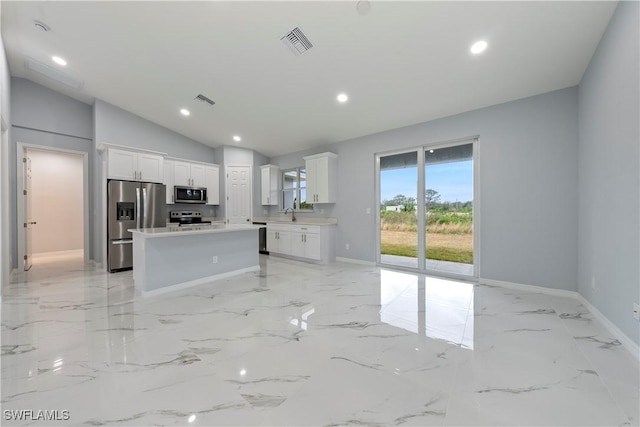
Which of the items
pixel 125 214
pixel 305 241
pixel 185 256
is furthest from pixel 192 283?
pixel 305 241

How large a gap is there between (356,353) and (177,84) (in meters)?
4.74

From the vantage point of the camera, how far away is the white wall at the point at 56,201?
618cm

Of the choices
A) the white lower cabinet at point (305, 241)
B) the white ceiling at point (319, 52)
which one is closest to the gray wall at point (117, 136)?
the white ceiling at point (319, 52)

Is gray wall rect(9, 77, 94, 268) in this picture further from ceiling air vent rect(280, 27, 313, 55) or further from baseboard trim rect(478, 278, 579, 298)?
baseboard trim rect(478, 278, 579, 298)

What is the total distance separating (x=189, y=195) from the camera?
19.9 feet

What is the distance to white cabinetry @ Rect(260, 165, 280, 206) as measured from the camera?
22.5ft

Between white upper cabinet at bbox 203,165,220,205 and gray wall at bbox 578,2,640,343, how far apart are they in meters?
6.96

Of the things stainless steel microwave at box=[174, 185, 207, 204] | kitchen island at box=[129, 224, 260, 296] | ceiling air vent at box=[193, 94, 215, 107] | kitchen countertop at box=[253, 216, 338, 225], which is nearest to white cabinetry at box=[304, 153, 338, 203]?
kitchen countertop at box=[253, 216, 338, 225]

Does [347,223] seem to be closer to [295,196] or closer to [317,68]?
[295,196]

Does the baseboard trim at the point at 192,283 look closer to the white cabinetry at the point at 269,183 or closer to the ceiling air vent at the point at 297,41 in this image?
the white cabinetry at the point at 269,183

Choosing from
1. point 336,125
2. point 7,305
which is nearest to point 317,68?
point 336,125

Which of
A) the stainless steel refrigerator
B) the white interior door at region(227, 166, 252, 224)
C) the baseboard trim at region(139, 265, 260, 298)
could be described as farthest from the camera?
the white interior door at region(227, 166, 252, 224)

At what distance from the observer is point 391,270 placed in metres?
4.77

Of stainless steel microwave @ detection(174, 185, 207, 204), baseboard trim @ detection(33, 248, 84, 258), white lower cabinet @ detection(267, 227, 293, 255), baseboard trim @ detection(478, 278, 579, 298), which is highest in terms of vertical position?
stainless steel microwave @ detection(174, 185, 207, 204)
